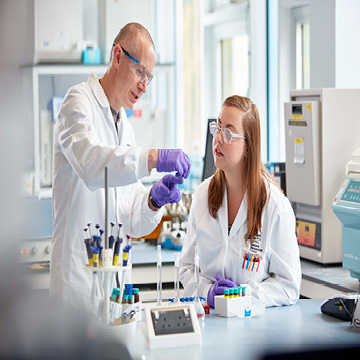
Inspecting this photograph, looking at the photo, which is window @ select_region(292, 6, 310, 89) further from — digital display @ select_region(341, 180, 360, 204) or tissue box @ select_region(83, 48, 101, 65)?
digital display @ select_region(341, 180, 360, 204)

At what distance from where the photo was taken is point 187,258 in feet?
7.31

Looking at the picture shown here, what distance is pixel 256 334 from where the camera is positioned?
1.64 metres

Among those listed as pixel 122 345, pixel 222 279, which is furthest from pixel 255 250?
pixel 122 345

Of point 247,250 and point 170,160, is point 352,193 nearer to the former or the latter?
point 247,250

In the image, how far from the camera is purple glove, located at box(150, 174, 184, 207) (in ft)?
5.90

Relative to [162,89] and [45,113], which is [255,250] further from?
[162,89]

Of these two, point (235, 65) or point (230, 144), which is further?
point (235, 65)

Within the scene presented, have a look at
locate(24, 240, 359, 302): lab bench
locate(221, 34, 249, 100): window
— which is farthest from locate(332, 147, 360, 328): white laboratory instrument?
locate(221, 34, 249, 100): window

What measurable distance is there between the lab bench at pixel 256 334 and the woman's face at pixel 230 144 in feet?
1.88

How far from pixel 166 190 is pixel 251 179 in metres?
0.50

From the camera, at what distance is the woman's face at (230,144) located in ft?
7.09

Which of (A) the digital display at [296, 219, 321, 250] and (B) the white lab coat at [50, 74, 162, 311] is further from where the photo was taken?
(A) the digital display at [296, 219, 321, 250]

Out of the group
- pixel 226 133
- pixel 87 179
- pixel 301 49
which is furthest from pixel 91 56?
pixel 87 179

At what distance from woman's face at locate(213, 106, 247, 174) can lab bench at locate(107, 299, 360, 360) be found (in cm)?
57
